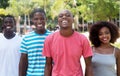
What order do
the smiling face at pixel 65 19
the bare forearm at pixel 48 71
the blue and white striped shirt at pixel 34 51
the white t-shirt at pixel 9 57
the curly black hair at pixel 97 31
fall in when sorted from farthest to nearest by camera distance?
the white t-shirt at pixel 9 57 → the curly black hair at pixel 97 31 → the blue and white striped shirt at pixel 34 51 → the bare forearm at pixel 48 71 → the smiling face at pixel 65 19

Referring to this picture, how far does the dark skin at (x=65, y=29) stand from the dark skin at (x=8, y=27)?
43.0 inches

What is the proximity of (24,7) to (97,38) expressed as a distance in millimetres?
47450

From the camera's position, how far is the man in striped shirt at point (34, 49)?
4.88 metres

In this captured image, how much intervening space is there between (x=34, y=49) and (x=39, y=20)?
0.37m

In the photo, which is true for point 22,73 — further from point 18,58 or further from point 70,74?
point 70,74

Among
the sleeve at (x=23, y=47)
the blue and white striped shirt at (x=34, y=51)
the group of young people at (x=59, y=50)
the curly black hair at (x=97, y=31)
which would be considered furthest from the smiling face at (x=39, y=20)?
the curly black hair at (x=97, y=31)

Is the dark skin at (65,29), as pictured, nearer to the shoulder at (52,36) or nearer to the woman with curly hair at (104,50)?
the shoulder at (52,36)

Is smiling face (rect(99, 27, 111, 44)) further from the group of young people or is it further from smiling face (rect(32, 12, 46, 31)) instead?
smiling face (rect(32, 12, 46, 31))

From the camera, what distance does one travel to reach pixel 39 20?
4.91 m

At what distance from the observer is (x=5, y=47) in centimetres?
541

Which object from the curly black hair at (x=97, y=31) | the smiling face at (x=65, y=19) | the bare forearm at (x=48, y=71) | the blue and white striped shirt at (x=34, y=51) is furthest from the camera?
the curly black hair at (x=97, y=31)

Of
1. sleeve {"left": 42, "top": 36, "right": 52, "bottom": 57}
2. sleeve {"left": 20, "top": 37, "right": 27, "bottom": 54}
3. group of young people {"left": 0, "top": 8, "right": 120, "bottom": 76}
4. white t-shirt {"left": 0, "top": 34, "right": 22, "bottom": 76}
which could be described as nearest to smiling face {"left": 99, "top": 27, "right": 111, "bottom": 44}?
group of young people {"left": 0, "top": 8, "right": 120, "bottom": 76}

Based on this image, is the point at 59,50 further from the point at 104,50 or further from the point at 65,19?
the point at 104,50

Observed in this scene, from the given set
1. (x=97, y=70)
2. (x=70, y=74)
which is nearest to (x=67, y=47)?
(x=70, y=74)
